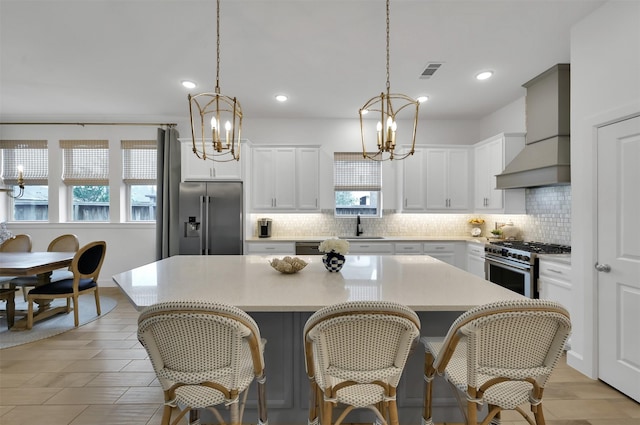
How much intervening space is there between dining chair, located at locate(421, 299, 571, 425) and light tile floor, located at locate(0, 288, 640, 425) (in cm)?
99

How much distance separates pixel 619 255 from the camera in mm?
2426

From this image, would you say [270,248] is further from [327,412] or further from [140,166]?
[327,412]

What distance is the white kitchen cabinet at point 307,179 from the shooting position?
5211 millimetres

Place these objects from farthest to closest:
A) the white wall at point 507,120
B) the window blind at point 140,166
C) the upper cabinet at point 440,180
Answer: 1. the window blind at point 140,166
2. the upper cabinet at point 440,180
3. the white wall at point 507,120

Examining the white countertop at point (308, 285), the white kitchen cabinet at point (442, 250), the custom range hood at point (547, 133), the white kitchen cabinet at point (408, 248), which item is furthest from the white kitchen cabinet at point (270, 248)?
the custom range hood at point (547, 133)

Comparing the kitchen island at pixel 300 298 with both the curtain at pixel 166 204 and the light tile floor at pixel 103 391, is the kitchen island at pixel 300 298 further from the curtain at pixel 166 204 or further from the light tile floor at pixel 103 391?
the curtain at pixel 166 204

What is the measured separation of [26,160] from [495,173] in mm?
7276

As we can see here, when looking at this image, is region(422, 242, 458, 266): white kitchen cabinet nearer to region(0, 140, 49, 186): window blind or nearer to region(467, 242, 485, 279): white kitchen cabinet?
region(467, 242, 485, 279): white kitchen cabinet

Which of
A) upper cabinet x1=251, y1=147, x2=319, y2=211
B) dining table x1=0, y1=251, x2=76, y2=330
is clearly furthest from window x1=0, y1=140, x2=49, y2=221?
upper cabinet x1=251, y1=147, x2=319, y2=211

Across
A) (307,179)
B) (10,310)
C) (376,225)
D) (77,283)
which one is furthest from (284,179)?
(10,310)

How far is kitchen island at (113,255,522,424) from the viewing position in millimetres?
1642

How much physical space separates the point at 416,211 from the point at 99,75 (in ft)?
14.8

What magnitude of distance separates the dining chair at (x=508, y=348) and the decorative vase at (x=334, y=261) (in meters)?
1.06

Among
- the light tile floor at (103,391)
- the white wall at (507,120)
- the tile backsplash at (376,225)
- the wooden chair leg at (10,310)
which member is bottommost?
the light tile floor at (103,391)
